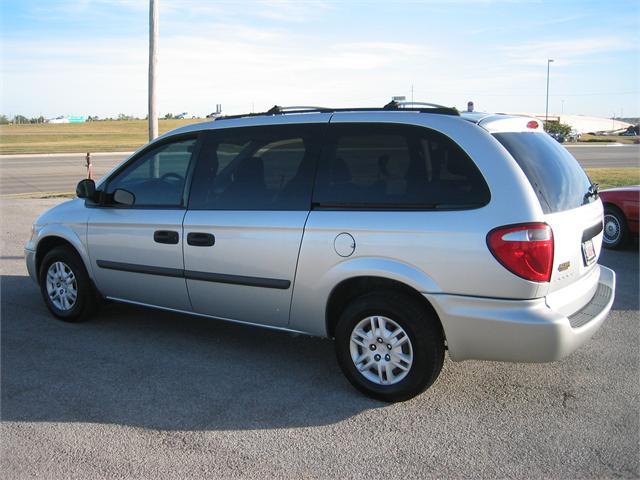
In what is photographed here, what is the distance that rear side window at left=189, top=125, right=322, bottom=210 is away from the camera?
4.56m

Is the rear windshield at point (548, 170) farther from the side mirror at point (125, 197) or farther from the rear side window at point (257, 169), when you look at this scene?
the side mirror at point (125, 197)

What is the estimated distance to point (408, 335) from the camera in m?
4.09

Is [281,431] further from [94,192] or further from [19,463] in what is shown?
[94,192]

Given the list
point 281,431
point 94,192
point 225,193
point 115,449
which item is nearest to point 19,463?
point 115,449

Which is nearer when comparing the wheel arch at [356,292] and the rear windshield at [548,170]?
the rear windshield at [548,170]

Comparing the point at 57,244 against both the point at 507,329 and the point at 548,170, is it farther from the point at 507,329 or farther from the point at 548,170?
the point at 548,170

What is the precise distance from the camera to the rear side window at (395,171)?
3.96 meters

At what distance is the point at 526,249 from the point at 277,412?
1.82 metres

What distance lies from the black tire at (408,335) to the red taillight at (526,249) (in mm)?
649

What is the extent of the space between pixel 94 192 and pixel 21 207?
9414 millimetres

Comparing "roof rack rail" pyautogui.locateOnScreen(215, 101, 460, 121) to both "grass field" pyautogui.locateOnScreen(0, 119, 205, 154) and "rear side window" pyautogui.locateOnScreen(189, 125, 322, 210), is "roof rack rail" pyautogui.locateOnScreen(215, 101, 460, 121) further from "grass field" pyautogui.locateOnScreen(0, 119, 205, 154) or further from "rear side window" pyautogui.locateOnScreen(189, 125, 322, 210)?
"grass field" pyautogui.locateOnScreen(0, 119, 205, 154)

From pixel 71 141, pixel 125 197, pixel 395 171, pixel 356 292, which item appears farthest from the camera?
pixel 71 141

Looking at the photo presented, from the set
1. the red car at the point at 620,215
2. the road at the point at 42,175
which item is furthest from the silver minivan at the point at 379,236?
the road at the point at 42,175

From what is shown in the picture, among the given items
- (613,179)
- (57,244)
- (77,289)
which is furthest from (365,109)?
(613,179)
